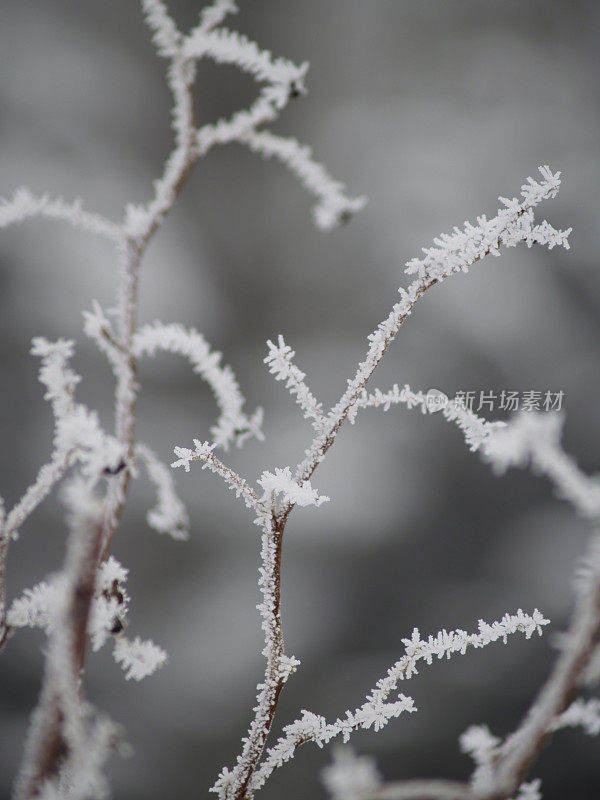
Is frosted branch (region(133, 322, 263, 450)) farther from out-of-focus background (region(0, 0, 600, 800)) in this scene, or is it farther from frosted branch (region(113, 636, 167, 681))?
out-of-focus background (region(0, 0, 600, 800))

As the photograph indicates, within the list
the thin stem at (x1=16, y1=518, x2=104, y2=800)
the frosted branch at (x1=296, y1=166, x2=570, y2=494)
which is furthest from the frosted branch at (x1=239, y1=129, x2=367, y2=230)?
the thin stem at (x1=16, y1=518, x2=104, y2=800)

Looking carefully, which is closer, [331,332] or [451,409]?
[451,409]

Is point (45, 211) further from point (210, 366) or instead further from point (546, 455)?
point (546, 455)

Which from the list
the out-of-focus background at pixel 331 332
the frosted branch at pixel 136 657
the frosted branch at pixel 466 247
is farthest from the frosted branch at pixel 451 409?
the out-of-focus background at pixel 331 332

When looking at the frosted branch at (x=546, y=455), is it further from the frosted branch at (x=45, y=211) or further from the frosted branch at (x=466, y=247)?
the frosted branch at (x=45, y=211)

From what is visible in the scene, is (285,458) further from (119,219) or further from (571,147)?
(571,147)

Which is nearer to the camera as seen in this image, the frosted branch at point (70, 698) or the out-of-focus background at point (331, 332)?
the frosted branch at point (70, 698)

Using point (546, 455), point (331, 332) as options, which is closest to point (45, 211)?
point (546, 455)

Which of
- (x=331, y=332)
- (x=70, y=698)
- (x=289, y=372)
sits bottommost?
(x=70, y=698)

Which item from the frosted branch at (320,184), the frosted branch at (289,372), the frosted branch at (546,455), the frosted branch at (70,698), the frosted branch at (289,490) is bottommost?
the frosted branch at (70,698)
